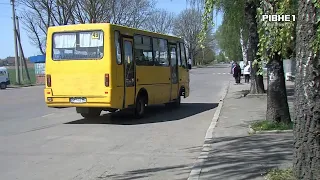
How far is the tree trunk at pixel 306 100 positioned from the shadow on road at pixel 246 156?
1361 millimetres

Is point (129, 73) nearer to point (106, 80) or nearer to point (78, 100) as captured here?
point (106, 80)

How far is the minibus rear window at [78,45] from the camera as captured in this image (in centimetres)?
1372

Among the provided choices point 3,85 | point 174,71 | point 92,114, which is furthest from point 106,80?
point 3,85

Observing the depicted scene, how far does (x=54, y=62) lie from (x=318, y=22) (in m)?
10.6

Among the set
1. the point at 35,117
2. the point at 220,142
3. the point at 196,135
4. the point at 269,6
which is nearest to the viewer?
the point at 269,6

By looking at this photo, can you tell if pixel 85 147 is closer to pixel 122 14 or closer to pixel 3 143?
pixel 3 143

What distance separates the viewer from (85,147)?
33.3 feet

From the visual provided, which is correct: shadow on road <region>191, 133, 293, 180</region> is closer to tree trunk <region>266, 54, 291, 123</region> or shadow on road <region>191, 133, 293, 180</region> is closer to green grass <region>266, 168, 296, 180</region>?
green grass <region>266, 168, 296, 180</region>

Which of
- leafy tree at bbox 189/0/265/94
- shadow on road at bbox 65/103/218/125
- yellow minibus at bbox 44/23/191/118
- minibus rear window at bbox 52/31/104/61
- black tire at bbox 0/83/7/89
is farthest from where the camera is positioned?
black tire at bbox 0/83/7/89

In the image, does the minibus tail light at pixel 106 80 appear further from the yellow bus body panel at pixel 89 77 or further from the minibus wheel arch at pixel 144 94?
the minibus wheel arch at pixel 144 94

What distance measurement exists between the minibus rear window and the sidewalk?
170 inches

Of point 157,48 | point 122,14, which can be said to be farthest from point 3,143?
point 122,14

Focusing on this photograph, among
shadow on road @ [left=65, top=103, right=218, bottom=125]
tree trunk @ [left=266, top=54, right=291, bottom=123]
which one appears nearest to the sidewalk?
tree trunk @ [left=266, top=54, right=291, bottom=123]

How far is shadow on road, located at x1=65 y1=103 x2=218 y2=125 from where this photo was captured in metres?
15.0
